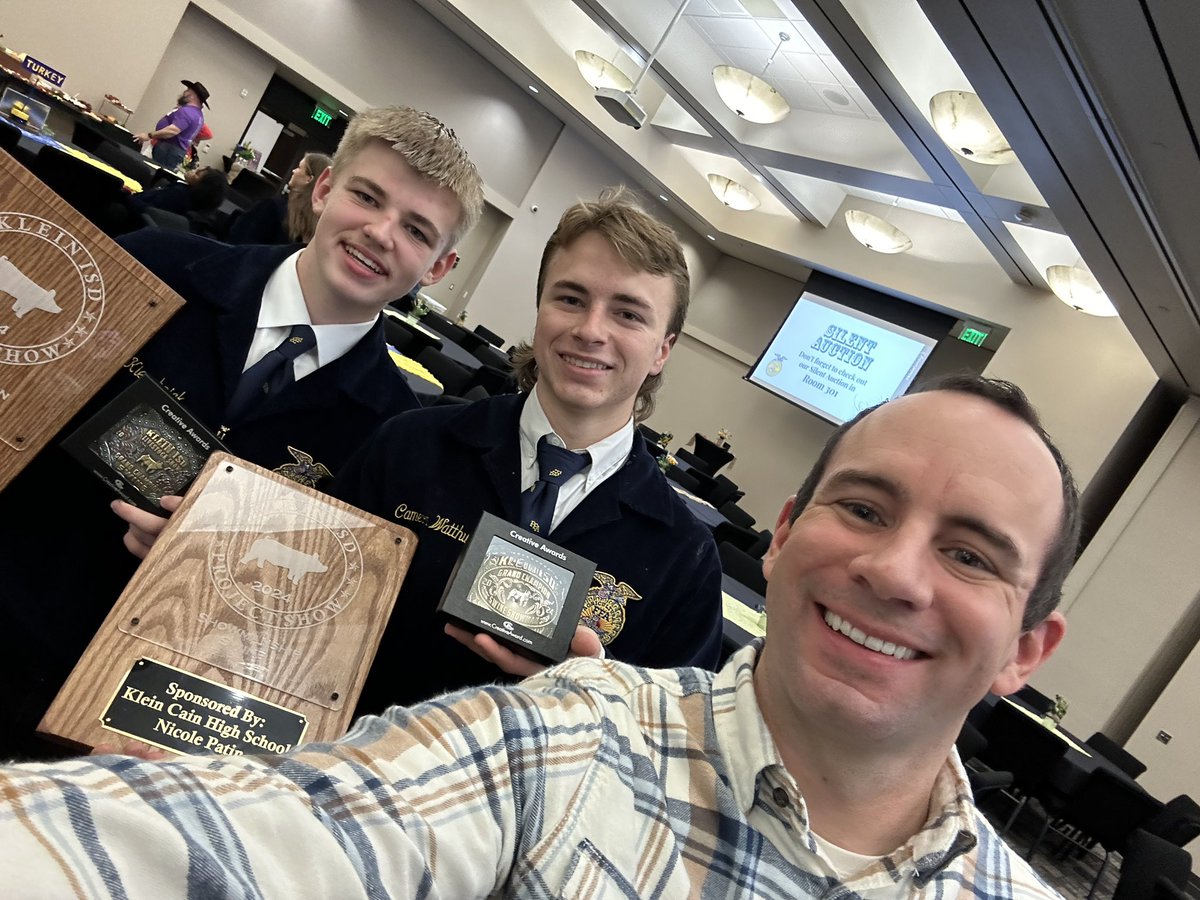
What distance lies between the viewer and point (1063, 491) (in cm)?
105

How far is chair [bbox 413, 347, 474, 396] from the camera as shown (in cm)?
538

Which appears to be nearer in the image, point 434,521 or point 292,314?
point 434,521

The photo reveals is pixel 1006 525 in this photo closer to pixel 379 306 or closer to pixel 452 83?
pixel 379 306

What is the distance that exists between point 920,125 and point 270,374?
7248 millimetres

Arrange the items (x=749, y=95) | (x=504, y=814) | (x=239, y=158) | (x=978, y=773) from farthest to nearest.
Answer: (x=239, y=158)
(x=749, y=95)
(x=978, y=773)
(x=504, y=814)

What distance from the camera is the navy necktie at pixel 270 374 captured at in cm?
150

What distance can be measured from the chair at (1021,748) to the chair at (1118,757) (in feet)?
5.07

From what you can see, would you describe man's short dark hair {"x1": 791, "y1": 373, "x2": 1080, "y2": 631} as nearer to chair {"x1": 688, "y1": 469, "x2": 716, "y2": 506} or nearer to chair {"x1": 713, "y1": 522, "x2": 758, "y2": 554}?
chair {"x1": 713, "y1": 522, "x2": 758, "y2": 554}

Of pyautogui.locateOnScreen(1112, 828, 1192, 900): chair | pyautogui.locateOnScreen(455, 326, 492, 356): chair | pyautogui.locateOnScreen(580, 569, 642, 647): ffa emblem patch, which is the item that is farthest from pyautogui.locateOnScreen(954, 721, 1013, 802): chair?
pyautogui.locateOnScreen(455, 326, 492, 356): chair

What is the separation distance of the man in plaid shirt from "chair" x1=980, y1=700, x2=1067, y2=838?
179 inches

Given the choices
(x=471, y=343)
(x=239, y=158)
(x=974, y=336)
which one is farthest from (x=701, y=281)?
(x=239, y=158)

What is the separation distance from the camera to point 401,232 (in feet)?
5.17

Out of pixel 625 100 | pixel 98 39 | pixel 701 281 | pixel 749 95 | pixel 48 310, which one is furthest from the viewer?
pixel 701 281

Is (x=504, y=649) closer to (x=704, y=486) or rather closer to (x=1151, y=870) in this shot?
(x=1151, y=870)
